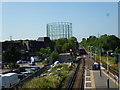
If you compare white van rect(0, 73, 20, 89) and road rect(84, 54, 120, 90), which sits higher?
white van rect(0, 73, 20, 89)

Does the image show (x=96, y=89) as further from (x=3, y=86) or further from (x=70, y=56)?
(x=70, y=56)

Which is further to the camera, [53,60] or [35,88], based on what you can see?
[53,60]

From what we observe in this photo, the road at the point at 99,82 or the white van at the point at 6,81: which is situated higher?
the white van at the point at 6,81

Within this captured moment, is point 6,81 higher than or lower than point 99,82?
higher

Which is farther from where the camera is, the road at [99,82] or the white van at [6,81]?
the white van at [6,81]

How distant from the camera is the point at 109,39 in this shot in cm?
4769

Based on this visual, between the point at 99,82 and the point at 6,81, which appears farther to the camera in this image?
the point at 99,82

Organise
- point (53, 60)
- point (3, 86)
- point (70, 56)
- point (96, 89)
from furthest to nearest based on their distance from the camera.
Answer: point (70, 56), point (53, 60), point (3, 86), point (96, 89)

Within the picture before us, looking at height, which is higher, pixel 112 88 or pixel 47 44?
pixel 47 44

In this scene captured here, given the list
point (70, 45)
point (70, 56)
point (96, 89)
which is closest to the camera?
point (96, 89)

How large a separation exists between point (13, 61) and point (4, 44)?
35.1 ft

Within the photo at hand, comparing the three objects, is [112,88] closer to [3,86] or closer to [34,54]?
[3,86]

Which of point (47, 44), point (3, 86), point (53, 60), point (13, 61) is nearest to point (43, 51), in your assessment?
point (53, 60)

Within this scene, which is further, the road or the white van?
the white van
